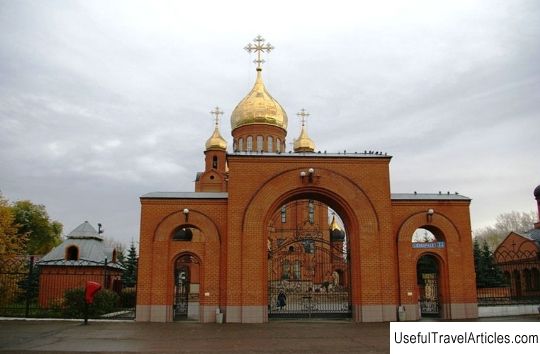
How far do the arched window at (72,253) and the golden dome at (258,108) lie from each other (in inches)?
566

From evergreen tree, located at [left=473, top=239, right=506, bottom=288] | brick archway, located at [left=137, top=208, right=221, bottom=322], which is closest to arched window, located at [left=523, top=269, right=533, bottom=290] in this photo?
evergreen tree, located at [left=473, top=239, right=506, bottom=288]

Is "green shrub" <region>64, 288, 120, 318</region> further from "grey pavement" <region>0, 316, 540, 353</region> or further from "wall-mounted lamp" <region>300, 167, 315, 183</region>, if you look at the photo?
"wall-mounted lamp" <region>300, 167, 315, 183</region>

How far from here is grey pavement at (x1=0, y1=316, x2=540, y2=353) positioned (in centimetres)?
1248

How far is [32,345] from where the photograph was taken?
1305 centimetres

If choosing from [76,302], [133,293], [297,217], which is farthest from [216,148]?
[76,302]

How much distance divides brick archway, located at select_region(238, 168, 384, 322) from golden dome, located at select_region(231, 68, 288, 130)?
15.8 m

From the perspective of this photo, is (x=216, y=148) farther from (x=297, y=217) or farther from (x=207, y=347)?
(x=207, y=347)

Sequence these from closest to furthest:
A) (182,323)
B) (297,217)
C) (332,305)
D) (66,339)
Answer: (66,339) < (182,323) < (332,305) < (297,217)

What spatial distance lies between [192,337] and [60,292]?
1491cm

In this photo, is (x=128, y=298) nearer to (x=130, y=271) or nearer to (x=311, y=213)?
(x=130, y=271)

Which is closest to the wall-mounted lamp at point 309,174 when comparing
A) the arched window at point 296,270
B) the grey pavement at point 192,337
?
the grey pavement at point 192,337

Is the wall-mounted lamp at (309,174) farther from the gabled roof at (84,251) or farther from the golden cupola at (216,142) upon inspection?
the golden cupola at (216,142)

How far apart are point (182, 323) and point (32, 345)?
6.79 metres

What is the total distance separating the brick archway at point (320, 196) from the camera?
19391 millimetres
